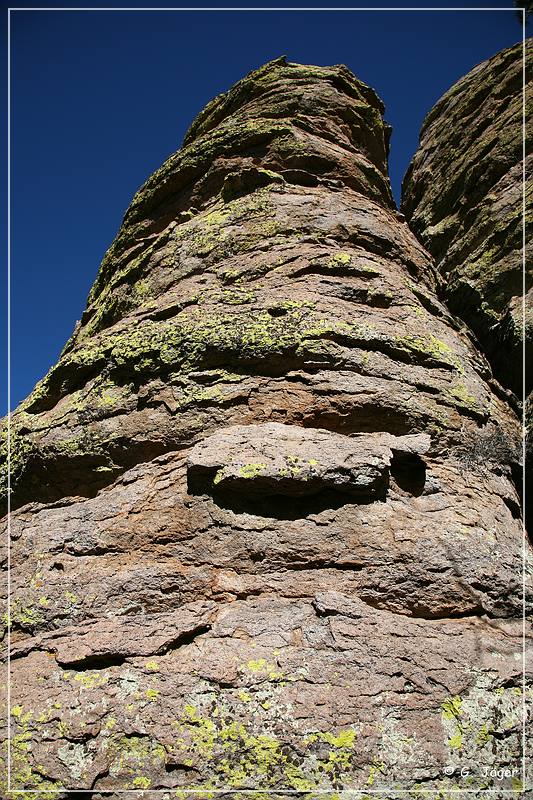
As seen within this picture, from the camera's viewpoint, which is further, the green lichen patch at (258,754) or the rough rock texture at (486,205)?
the rough rock texture at (486,205)

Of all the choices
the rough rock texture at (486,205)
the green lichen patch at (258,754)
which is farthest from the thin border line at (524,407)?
the green lichen patch at (258,754)

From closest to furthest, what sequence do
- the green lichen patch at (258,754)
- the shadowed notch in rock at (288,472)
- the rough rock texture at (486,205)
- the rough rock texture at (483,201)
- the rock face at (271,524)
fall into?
the green lichen patch at (258,754)
the rock face at (271,524)
the shadowed notch in rock at (288,472)
the rough rock texture at (486,205)
the rough rock texture at (483,201)

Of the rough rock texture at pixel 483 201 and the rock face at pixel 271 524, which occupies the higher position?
the rough rock texture at pixel 483 201

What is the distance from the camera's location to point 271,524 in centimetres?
727

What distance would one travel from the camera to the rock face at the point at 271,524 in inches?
228

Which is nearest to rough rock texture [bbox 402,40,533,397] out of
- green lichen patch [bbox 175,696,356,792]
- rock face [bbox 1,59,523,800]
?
rock face [bbox 1,59,523,800]

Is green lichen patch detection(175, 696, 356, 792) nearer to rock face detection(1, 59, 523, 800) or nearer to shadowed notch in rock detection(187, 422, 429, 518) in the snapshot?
rock face detection(1, 59, 523, 800)

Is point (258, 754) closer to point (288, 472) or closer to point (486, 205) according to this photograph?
point (288, 472)

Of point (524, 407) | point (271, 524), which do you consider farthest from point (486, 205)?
point (271, 524)

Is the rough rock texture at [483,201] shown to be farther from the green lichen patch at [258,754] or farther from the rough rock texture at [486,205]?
the green lichen patch at [258,754]

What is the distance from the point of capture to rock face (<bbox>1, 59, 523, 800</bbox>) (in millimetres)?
5781

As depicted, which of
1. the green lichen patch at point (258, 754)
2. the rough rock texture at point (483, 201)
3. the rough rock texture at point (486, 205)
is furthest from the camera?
the rough rock texture at point (483, 201)

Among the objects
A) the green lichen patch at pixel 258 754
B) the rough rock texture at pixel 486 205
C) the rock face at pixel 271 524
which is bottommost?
the green lichen patch at pixel 258 754

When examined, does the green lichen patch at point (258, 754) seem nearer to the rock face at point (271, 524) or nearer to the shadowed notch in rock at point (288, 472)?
the rock face at point (271, 524)
